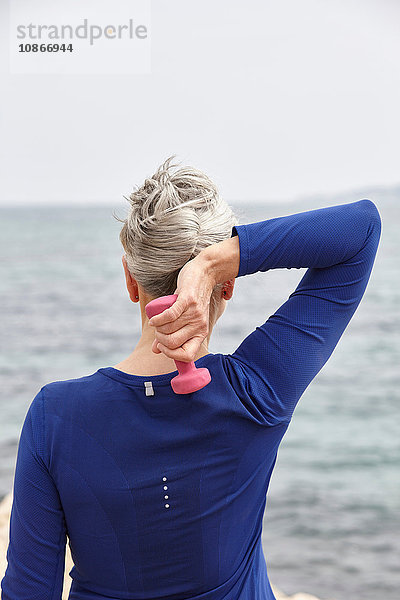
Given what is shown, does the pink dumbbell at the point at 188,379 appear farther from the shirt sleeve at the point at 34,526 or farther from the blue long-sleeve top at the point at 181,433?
the shirt sleeve at the point at 34,526

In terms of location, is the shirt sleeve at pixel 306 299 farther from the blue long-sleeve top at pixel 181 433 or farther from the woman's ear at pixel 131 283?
the woman's ear at pixel 131 283

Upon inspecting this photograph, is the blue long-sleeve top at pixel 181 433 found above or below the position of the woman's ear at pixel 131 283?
below

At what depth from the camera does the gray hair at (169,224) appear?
30.4 inches

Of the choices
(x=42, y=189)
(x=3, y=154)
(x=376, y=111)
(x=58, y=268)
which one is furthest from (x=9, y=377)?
(x=376, y=111)

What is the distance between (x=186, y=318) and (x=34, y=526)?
334mm

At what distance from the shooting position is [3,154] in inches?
974

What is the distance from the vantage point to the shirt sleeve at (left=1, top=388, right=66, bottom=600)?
79 centimetres

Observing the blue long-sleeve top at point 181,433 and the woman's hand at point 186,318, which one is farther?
the blue long-sleeve top at point 181,433

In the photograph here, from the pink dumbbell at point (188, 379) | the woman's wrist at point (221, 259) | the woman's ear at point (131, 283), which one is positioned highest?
the woman's wrist at point (221, 259)

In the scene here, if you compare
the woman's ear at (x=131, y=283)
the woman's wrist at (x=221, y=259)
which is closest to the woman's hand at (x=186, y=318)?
the woman's wrist at (x=221, y=259)

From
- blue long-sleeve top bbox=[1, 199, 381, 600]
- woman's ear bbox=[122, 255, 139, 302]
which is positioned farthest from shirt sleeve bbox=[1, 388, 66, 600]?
woman's ear bbox=[122, 255, 139, 302]

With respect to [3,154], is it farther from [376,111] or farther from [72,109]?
[376,111]

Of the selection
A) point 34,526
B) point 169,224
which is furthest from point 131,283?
point 34,526

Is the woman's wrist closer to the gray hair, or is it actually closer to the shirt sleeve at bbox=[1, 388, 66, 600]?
the gray hair
